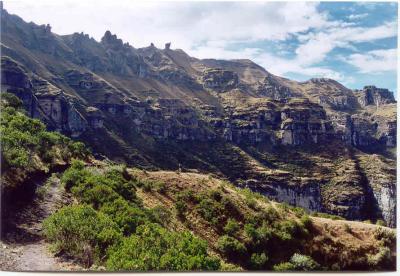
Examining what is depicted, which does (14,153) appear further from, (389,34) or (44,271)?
(389,34)

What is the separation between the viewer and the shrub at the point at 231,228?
17.3 m

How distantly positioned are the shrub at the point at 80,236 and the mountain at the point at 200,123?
222 ft

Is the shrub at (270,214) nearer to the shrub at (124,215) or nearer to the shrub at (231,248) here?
the shrub at (231,248)

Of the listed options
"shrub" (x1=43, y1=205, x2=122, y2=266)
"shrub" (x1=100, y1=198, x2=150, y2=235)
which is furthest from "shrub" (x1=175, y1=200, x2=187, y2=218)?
"shrub" (x1=43, y1=205, x2=122, y2=266)

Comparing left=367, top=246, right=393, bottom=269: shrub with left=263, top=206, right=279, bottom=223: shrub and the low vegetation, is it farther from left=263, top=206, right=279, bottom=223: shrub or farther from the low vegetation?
the low vegetation

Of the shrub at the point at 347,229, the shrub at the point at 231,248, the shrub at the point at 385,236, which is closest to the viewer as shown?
the shrub at the point at 385,236

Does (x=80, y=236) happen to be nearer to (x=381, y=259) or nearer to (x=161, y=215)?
(x=161, y=215)

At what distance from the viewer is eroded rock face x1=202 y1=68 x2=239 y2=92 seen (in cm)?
17850

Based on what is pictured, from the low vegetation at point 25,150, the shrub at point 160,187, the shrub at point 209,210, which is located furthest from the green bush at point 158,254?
the shrub at point 160,187

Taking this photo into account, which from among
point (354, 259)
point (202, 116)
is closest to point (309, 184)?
point (202, 116)

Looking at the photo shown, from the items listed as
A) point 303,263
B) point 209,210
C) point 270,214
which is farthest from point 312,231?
point 209,210

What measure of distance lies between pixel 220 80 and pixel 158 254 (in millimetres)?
173950

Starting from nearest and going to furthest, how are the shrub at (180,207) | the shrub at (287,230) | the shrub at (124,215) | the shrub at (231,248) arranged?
the shrub at (124,215) < the shrub at (231,248) < the shrub at (287,230) < the shrub at (180,207)

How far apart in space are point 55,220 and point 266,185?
297 ft
